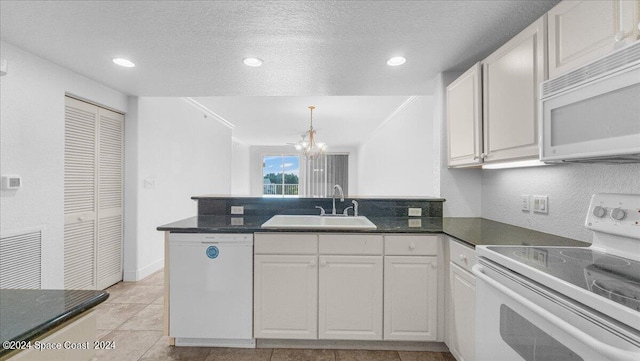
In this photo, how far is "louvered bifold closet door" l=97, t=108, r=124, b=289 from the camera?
3.09m

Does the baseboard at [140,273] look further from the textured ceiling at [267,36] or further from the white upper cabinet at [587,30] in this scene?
the white upper cabinet at [587,30]

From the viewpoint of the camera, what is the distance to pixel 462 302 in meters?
1.75

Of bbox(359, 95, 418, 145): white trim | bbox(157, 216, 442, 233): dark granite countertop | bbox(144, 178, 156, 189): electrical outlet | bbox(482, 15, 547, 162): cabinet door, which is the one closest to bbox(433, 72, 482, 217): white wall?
bbox(157, 216, 442, 233): dark granite countertop

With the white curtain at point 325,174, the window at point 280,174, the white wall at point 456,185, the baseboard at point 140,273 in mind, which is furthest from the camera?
the white curtain at point 325,174

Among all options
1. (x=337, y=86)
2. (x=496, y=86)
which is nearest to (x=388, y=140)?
(x=337, y=86)

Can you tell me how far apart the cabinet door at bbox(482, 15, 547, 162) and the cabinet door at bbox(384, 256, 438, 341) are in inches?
34.6

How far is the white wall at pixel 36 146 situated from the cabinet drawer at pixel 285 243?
188 centimetres

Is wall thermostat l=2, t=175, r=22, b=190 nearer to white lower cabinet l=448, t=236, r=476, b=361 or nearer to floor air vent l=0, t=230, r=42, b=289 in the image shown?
floor air vent l=0, t=230, r=42, b=289

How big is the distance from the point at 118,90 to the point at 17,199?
154 centimetres

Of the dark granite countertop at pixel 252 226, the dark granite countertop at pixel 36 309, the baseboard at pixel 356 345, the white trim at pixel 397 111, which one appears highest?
the white trim at pixel 397 111

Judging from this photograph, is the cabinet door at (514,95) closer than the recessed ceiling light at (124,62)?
Yes

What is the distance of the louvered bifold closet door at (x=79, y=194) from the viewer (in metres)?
2.71

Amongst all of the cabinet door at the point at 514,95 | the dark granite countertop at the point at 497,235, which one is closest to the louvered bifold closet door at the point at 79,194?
the dark granite countertop at the point at 497,235

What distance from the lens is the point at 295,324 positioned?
202 cm
